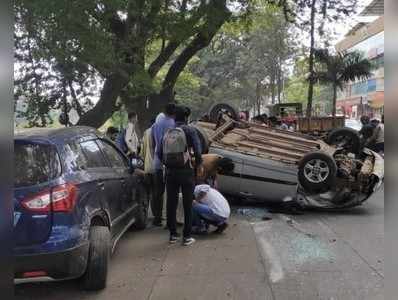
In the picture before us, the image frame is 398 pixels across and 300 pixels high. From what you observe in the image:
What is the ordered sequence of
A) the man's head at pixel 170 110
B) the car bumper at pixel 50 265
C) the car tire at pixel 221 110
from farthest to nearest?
the car tire at pixel 221 110 → the man's head at pixel 170 110 → the car bumper at pixel 50 265

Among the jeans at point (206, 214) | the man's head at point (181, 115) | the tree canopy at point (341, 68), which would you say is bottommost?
the jeans at point (206, 214)

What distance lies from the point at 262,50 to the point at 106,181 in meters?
36.2

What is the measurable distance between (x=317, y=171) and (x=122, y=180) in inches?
149

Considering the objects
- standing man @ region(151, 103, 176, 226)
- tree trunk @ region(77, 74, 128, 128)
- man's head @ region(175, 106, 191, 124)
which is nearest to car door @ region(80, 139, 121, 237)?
man's head @ region(175, 106, 191, 124)

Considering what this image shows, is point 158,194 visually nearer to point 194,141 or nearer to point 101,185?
point 194,141

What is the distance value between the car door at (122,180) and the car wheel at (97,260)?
3.53 ft

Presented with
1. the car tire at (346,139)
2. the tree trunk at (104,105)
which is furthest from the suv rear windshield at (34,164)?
the tree trunk at (104,105)

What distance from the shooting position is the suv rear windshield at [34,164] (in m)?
4.50

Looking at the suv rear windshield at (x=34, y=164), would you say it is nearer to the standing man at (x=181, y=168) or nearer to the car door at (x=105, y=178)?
the car door at (x=105, y=178)

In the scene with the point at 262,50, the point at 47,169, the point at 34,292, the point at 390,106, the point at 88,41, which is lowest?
the point at 34,292

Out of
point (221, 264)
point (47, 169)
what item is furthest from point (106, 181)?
point (221, 264)

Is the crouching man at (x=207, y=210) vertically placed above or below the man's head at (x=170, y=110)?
below

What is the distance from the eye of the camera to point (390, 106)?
1.24 meters

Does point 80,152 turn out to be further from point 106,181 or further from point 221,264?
point 221,264
